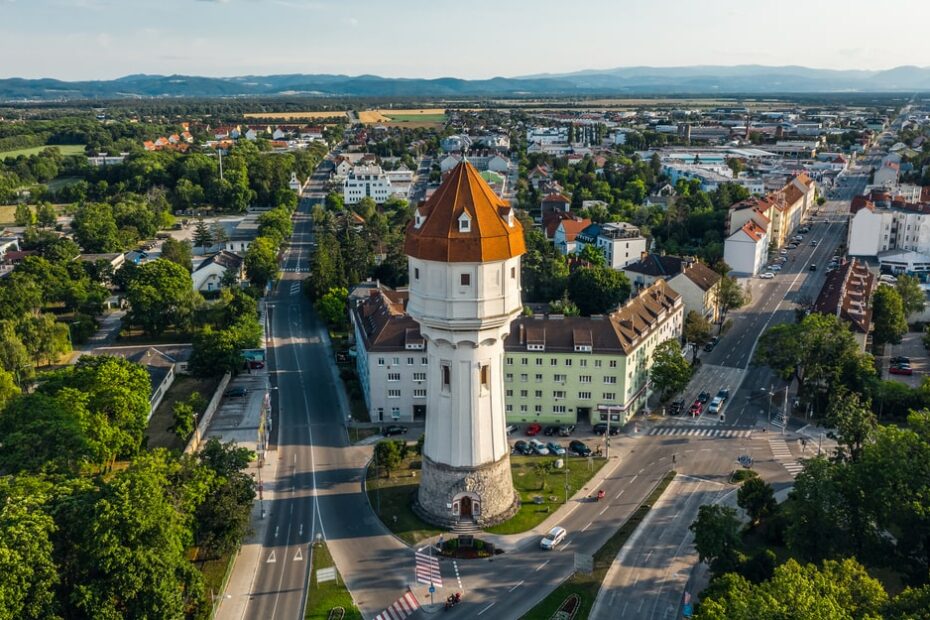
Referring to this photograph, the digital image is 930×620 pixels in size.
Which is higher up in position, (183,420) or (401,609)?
(183,420)

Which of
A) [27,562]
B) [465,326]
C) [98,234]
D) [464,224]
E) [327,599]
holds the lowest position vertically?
[327,599]

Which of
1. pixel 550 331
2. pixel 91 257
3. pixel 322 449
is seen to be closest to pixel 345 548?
pixel 322 449

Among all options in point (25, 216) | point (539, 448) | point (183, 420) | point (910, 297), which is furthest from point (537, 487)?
point (25, 216)

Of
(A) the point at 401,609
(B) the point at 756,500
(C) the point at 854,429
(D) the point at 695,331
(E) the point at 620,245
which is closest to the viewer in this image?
(A) the point at 401,609

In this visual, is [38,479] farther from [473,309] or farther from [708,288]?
[708,288]

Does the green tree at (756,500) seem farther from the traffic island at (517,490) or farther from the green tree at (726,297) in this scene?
the green tree at (726,297)

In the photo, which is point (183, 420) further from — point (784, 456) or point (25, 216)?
point (25, 216)
